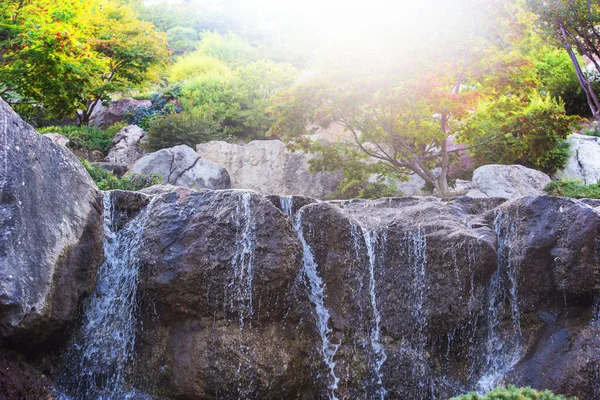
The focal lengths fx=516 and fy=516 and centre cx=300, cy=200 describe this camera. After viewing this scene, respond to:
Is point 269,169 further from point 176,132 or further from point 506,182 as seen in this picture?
point 506,182

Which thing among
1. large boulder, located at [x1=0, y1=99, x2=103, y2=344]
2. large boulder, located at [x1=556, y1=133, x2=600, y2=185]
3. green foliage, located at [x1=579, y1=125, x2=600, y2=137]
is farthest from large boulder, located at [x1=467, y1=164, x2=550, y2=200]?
large boulder, located at [x1=0, y1=99, x2=103, y2=344]

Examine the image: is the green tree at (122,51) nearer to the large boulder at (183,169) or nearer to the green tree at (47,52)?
the green tree at (47,52)

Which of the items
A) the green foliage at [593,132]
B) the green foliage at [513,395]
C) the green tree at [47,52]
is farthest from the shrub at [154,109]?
the green foliage at [513,395]

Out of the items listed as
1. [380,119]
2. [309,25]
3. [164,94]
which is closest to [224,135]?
[164,94]

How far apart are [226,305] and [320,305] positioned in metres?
1.22

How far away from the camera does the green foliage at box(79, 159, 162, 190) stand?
392 inches

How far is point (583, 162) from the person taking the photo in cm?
1379

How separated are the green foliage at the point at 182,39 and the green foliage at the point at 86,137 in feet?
58.4

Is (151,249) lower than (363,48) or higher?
lower

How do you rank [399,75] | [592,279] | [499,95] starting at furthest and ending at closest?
1. [499,95]
2. [399,75]
3. [592,279]

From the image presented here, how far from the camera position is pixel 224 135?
15.2 metres

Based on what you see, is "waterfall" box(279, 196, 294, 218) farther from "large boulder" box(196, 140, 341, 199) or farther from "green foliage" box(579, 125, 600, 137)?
"green foliage" box(579, 125, 600, 137)

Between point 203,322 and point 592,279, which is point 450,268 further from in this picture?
point 203,322

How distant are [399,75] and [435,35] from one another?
102cm
